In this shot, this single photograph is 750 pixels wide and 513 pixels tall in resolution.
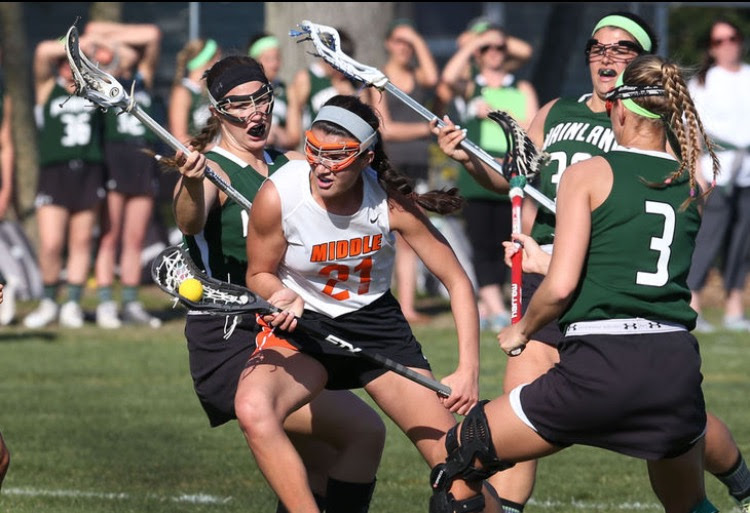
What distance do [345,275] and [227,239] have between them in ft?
2.05

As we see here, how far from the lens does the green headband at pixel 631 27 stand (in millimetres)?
6107

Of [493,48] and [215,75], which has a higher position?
[215,75]

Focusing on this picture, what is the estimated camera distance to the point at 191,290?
17.1 feet

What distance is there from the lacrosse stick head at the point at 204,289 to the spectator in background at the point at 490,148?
21.6 ft

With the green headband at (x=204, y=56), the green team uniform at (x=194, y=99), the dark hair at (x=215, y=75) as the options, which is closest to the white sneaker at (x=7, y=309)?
the green team uniform at (x=194, y=99)

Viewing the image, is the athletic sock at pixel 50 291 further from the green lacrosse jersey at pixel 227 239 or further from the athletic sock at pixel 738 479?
the athletic sock at pixel 738 479

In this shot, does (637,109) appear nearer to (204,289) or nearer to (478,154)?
(478,154)

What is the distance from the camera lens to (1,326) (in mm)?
11961

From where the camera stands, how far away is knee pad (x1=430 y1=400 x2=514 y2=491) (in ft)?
15.8

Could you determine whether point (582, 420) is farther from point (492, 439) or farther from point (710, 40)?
point (710, 40)

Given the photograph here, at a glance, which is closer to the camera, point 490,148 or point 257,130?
point 257,130

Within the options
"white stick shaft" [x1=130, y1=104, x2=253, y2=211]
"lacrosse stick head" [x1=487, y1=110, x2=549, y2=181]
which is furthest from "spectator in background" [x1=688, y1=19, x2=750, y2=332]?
"white stick shaft" [x1=130, y1=104, x2=253, y2=211]

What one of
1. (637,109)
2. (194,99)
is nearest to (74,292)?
(194,99)

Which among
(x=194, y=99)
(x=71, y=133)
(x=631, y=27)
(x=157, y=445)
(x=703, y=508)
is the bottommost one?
(x=157, y=445)
